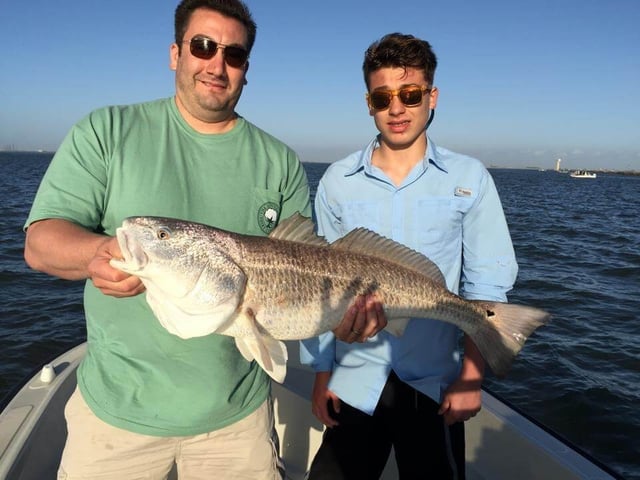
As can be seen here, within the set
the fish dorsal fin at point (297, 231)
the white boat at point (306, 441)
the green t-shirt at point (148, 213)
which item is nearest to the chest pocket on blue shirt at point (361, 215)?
the fish dorsal fin at point (297, 231)

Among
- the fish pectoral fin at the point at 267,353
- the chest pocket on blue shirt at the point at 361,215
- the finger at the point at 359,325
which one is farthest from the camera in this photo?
the chest pocket on blue shirt at the point at 361,215

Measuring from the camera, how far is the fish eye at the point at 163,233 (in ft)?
8.98

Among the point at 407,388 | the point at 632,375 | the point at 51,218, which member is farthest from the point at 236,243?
the point at 632,375

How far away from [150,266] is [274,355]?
927 mm

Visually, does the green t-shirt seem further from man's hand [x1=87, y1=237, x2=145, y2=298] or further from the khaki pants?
man's hand [x1=87, y1=237, x2=145, y2=298]

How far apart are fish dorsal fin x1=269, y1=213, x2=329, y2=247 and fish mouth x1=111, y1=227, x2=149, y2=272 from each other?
92cm

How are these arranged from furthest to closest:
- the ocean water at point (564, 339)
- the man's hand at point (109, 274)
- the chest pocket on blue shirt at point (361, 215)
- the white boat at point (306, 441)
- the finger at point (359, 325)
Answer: the ocean water at point (564, 339)
the white boat at point (306, 441)
the chest pocket on blue shirt at point (361, 215)
the finger at point (359, 325)
the man's hand at point (109, 274)

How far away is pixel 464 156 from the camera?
377 cm

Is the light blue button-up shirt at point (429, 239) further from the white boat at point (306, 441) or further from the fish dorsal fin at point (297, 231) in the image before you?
the white boat at point (306, 441)

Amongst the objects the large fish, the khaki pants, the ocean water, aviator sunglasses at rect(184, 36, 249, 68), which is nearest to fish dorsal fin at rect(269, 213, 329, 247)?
the large fish

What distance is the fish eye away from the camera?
8.98ft

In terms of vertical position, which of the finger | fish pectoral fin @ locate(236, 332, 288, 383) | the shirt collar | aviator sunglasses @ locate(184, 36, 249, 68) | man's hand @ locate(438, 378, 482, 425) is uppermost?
aviator sunglasses @ locate(184, 36, 249, 68)

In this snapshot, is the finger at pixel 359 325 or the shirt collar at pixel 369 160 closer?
the finger at pixel 359 325

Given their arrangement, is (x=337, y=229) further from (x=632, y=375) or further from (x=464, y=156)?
(x=632, y=375)
